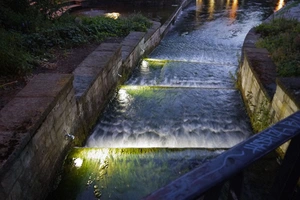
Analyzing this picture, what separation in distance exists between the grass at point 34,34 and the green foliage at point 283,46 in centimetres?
Result: 440

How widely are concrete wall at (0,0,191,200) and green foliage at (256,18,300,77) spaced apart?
3.51 m

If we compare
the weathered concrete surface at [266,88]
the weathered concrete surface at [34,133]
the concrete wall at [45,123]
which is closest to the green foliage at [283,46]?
the weathered concrete surface at [266,88]

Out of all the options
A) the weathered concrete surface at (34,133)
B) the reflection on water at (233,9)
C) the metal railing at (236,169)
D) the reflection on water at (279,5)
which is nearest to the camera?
the metal railing at (236,169)

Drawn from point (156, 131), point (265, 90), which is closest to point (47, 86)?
point (156, 131)

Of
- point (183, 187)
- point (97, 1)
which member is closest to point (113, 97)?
point (183, 187)

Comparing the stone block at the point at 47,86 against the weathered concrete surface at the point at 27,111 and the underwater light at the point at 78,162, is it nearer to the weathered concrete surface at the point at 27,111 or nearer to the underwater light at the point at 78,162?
the weathered concrete surface at the point at 27,111

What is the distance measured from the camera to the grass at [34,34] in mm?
4430

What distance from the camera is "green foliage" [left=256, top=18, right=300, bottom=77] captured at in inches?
180

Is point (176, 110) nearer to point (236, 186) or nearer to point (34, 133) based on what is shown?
point (34, 133)

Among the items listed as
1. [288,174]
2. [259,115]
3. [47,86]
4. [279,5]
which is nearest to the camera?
[288,174]

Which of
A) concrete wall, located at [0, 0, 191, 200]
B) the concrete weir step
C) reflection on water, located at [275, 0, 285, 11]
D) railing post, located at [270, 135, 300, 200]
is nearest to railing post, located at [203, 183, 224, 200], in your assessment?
railing post, located at [270, 135, 300, 200]

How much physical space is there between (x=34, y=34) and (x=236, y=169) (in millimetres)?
6334

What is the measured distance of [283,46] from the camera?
580 centimetres

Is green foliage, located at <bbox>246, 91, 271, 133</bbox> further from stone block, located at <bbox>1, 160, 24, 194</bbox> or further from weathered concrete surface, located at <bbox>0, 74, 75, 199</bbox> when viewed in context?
stone block, located at <bbox>1, 160, 24, 194</bbox>
